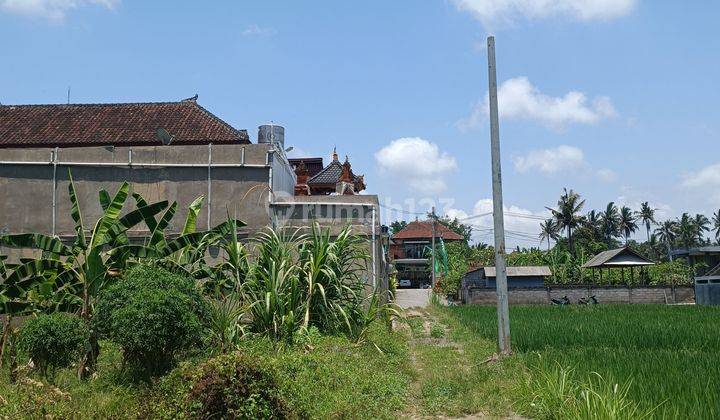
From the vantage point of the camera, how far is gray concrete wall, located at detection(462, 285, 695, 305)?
2903 centimetres

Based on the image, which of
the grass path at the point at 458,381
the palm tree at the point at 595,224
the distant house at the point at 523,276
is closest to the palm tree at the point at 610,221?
the palm tree at the point at 595,224

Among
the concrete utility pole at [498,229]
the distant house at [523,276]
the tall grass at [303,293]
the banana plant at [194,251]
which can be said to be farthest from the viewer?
the distant house at [523,276]

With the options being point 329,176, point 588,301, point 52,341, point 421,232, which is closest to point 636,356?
point 52,341

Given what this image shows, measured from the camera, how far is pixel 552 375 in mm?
6762

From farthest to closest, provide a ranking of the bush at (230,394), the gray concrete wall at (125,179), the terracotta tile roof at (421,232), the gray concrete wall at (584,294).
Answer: the terracotta tile roof at (421,232) < the gray concrete wall at (584,294) < the gray concrete wall at (125,179) < the bush at (230,394)

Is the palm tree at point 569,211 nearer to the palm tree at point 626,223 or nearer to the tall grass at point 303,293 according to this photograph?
the palm tree at point 626,223

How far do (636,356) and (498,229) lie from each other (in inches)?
113

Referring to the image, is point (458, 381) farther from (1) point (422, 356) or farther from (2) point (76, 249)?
(2) point (76, 249)

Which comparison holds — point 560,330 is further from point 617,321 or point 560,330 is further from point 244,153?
point 244,153

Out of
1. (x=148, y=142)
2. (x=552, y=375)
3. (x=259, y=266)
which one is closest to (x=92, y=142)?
(x=148, y=142)

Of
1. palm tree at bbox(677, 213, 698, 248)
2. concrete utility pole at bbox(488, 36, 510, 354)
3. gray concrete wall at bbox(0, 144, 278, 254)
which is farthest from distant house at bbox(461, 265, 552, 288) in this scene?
palm tree at bbox(677, 213, 698, 248)

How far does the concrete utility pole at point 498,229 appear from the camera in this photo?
33.8 ft

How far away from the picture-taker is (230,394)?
5523mm

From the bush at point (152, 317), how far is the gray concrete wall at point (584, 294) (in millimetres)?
23543
